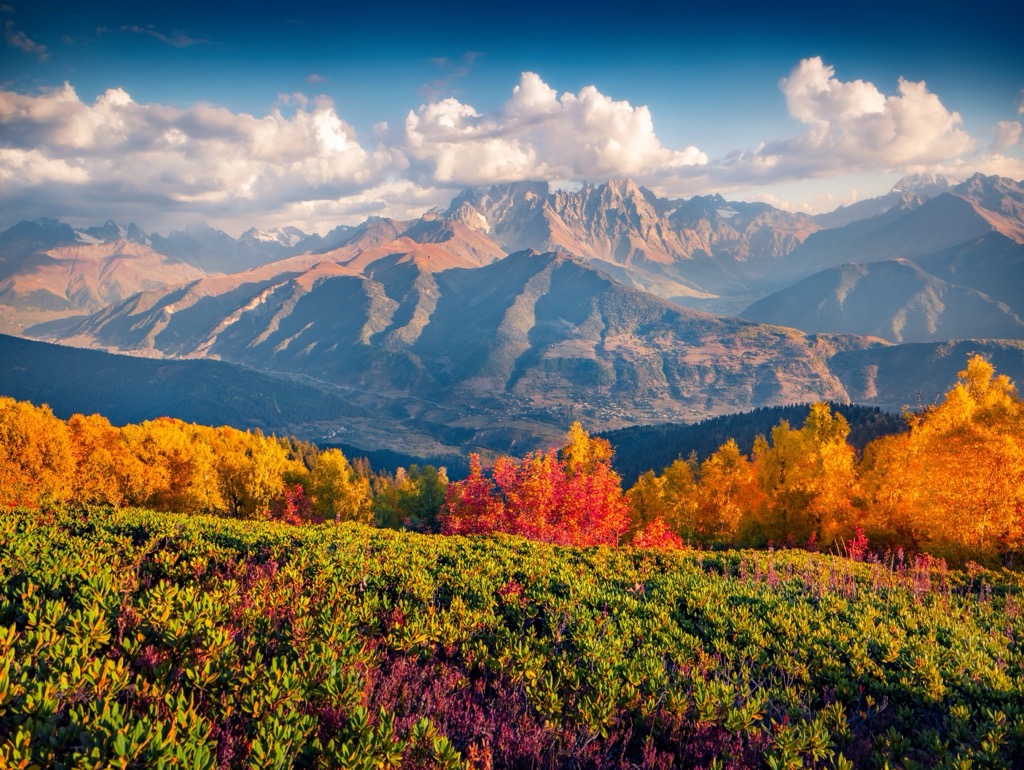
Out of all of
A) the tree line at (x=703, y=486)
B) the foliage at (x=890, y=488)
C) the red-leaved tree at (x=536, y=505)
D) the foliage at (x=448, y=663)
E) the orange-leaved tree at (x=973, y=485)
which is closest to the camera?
the foliage at (x=448, y=663)

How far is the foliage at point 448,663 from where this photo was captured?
Answer: 5898 millimetres

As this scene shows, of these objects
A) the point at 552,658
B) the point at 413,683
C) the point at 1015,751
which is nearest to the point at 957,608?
the point at 1015,751

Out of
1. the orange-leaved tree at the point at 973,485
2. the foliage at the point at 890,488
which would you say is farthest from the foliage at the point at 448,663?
the foliage at the point at 890,488

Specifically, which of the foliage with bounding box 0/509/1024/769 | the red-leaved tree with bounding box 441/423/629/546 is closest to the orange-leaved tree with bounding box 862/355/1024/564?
the foliage with bounding box 0/509/1024/769

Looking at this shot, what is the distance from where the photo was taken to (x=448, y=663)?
965cm

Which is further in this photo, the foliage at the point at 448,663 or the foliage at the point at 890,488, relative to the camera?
the foliage at the point at 890,488

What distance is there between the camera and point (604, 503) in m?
38.2

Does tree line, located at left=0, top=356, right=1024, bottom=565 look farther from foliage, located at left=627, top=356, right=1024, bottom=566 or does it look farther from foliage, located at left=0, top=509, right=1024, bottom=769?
foliage, located at left=0, top=509, right=1024, bottom=769

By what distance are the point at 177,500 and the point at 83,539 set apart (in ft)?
142

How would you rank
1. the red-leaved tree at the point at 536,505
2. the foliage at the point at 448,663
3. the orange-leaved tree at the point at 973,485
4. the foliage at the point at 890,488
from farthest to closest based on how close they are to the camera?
the red-leaved tree at the point at 536,505 → the foliage at the point at 890,488 → the orange-leaved tree at the point at 973,485 → the foliage at the point at 448,663

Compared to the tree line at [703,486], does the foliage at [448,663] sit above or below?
above

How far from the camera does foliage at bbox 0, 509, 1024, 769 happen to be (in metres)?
5.90

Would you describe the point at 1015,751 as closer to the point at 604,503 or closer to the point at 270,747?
the point at 270,747

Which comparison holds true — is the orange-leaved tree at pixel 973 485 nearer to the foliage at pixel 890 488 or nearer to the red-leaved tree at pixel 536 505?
the foliage at pixel 890 488
